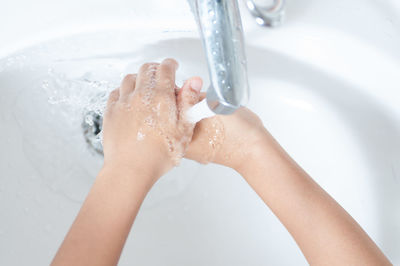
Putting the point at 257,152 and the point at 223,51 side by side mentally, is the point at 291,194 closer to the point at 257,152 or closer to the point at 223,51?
the point at 257,152

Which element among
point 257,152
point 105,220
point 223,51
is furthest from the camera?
point 257,152

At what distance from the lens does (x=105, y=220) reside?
395 millimetres

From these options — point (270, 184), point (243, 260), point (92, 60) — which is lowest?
point (243, 260)

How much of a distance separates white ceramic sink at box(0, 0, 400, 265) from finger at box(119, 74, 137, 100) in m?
0.04

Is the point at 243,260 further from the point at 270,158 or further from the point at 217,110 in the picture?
the point at 217,110

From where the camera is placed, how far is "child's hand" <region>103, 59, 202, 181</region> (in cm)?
44

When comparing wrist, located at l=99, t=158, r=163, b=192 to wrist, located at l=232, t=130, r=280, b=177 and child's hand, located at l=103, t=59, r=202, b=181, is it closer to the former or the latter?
child's hand, located at l=103, t=59, r=202, b=181

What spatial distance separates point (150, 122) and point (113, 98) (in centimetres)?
6

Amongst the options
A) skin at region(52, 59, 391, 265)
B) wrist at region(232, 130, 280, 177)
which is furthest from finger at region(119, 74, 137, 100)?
wrist at region(232, 130, 280, 177)

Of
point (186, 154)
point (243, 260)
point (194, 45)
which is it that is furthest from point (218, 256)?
point (194, 45)

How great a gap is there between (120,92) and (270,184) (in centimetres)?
19

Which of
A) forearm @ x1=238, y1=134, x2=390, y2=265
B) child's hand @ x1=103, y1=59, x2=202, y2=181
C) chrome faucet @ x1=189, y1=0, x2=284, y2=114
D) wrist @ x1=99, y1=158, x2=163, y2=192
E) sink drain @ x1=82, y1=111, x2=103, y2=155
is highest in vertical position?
chrome faucet @ x1=189, y1=0, x2=284, y2=114

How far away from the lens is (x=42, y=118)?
50 cm

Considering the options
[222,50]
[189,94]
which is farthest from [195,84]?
[222,50]
